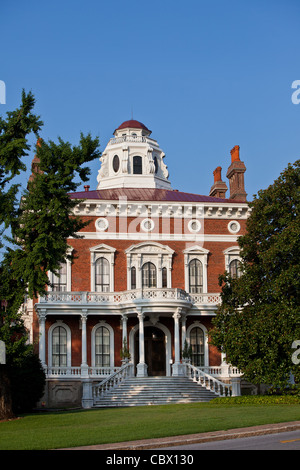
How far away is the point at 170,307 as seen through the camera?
118 ft

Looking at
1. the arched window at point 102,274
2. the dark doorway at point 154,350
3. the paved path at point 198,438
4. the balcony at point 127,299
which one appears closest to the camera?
the paved path at point 198,438

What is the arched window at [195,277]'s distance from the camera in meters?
39.9

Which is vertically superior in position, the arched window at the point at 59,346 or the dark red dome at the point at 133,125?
the dark red dome at the point at 133,125

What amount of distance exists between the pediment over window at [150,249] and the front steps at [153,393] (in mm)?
7940

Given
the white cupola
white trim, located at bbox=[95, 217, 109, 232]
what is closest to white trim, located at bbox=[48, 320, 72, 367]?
white trim, located at bbox=[95, 217, 109, 232]

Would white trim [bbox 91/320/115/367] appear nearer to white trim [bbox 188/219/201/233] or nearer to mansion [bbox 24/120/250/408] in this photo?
mansion [bbox 24/120/250/408]

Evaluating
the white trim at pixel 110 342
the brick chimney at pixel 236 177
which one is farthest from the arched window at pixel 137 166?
the white trim at pixel 110 342

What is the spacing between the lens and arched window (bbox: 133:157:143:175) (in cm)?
4694

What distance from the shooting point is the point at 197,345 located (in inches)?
1539

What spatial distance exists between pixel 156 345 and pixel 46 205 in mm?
17801

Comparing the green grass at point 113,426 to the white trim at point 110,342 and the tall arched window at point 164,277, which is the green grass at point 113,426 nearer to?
the white trim at point 110,342

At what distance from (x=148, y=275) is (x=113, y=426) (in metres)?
21.4

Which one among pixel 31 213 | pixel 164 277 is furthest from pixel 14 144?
pixel 164 277
